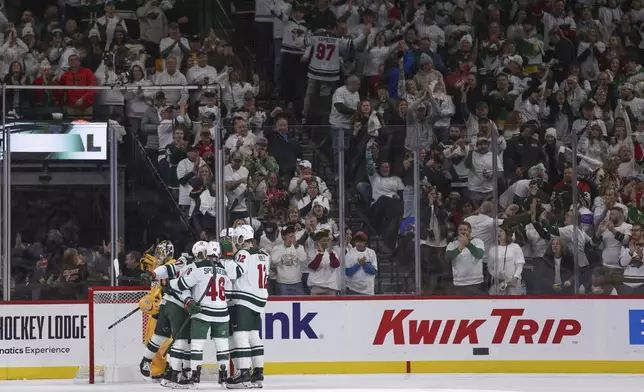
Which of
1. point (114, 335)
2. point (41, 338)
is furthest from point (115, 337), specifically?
point (41, 338)

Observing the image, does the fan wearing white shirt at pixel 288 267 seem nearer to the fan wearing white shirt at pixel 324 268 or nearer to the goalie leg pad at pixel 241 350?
the fan wearing white shirt at pixel 324 268

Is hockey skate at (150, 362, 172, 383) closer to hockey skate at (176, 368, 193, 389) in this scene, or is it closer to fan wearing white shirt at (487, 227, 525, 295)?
hockey skate at (176, 368, 193, 389)

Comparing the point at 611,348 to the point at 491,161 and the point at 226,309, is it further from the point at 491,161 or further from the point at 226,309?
the point at 226,309

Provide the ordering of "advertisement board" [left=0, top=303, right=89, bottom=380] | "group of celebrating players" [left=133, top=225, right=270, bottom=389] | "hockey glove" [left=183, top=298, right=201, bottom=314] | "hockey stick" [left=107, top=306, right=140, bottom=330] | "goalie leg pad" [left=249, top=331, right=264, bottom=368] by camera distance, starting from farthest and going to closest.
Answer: "advertisement board" [left=0, top=303, right=89, bottom=380] → "hockey stick" [left=107, top=306, right=140, bottom=330] → "goalie leg pad" [left=249, top=331, right=264, bottom=368] → "group of celebrating players" [left=133, top=225, right=270, bottom=389] → "hockey glove" [left=183, top=298, right=201, bottom=314]

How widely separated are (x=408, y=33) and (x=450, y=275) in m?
5.37

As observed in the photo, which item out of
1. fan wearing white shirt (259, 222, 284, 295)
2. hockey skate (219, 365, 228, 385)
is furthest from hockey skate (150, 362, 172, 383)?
fan wearing white shirt (259, 222, 284, 295)

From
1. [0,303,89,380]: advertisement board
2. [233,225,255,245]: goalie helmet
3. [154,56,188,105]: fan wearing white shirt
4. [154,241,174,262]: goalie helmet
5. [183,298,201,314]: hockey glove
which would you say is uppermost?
[154,56,188,105]: fan wearing white shirt

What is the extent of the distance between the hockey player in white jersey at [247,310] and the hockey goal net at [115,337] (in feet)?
3.86

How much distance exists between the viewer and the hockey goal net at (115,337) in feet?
45.5

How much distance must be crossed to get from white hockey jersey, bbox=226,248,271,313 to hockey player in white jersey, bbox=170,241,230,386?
227 millimetres

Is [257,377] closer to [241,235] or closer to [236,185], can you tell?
[241,235]

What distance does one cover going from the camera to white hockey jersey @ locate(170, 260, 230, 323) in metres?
12.8

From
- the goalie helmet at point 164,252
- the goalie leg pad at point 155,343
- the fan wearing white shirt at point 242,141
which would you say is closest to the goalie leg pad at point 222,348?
the goalie leg pad at point 155,343

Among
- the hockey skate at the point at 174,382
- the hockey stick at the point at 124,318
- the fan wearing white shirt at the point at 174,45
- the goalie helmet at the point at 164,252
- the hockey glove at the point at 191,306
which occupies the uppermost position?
the fan wearing white shirt at the point at 174,45
